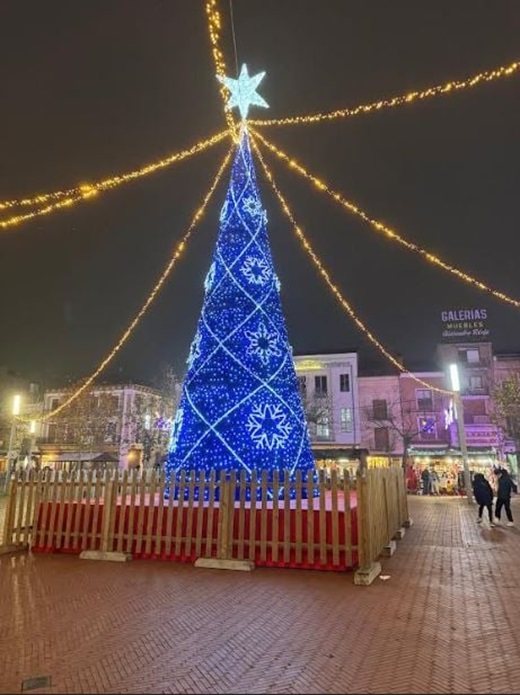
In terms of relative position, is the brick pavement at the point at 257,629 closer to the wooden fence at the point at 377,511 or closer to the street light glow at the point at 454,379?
the wooden fence at the point at 377,511

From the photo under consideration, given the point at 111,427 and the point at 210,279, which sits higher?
the point at 210,279

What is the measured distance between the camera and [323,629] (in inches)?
188

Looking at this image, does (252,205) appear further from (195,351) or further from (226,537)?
(226,537)

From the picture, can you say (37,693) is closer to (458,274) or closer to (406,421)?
(458,274)

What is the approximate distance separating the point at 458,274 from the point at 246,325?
5.22 m

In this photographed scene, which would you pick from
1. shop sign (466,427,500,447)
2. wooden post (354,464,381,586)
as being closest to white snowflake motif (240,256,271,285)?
wooden post (354,464,381,586)

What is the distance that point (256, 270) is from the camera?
1103 cm

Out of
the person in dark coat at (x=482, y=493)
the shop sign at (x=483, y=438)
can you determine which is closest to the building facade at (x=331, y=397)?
the shop sign at (x=483, y=438)

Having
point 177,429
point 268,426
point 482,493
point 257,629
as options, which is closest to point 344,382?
point 482,493

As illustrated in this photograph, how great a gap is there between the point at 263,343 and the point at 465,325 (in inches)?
1284

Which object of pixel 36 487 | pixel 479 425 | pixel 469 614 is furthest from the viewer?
pixel 479 425

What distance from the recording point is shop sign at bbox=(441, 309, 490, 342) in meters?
38.2

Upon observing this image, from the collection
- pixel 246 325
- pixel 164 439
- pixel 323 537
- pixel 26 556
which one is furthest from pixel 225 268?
pixel 164 439

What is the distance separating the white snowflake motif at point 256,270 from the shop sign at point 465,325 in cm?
3113
